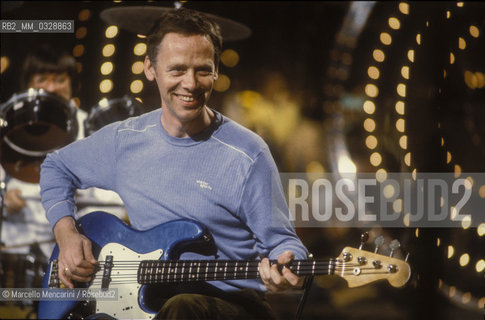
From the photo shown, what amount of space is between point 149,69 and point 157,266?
2.95ft

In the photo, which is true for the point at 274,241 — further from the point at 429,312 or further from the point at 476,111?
the point at 476,111

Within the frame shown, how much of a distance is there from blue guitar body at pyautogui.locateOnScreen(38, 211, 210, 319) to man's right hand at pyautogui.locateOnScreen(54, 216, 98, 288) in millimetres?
32

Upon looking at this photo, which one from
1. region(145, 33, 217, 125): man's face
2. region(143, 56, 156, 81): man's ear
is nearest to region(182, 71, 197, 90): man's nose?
region(145, 33, 217, 125): man's face

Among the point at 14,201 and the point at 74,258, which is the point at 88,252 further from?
the point at 14,201

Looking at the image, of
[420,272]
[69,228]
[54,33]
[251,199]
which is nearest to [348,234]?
[420,272]

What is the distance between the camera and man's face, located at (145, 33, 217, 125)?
244 centimetres

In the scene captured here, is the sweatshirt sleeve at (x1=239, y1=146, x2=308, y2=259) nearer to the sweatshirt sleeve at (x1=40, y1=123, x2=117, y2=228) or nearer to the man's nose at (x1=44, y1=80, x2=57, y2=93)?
the sweatshirt sleeve at (x1=40, y1=123, x2=117, y2=228)

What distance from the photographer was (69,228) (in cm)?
248

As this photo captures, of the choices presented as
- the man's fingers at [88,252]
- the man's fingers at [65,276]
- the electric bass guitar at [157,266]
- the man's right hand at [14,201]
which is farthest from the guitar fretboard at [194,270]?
the man's right hand at [14,201]

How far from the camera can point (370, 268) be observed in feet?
6.82

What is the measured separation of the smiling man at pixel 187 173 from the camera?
235 cm

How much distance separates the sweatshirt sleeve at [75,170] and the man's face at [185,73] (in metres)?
0.33

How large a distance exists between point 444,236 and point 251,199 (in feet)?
2.92

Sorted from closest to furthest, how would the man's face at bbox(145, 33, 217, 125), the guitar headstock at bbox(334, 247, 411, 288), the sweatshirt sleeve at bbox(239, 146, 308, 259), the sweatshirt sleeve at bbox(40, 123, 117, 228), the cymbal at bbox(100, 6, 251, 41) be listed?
the guitar headstock at bbox(334, 247, 411, 288)
the sweatshirt sleeve at bbox(239, 146, 308, 259)
the man's face at bbox(145, 33, 217, 125)
the sweatshirt sleeve at bbox(40, 123, 117, 228)
the cymbal at bbox(100, 6, 251, 41)
